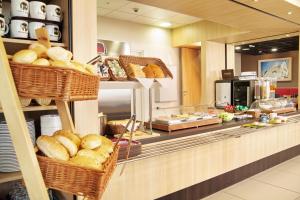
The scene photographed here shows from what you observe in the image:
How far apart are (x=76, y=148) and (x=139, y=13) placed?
412 centimetres

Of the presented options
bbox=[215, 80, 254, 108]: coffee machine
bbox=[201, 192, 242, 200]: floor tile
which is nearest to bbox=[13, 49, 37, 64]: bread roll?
bbox=[201, 192, 242, 200]: floor tile

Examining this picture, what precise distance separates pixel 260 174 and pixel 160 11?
121 inches

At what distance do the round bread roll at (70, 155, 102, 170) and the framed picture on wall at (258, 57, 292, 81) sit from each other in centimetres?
997

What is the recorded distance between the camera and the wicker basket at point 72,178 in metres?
0.82

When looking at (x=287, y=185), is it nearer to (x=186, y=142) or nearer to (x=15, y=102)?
(x=186, y=142)

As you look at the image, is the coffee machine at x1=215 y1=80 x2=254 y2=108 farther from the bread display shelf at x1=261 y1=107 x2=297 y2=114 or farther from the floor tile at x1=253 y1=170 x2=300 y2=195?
the floor tile at x1=253 y1=170 x2=300 y2=195

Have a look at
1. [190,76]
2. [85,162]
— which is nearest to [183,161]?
[85,162]

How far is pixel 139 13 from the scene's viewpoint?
Result: 4.68 metres

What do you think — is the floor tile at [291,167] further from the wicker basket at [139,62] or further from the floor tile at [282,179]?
the wicker basket at [139,62]

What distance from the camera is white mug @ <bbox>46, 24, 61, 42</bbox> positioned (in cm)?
167

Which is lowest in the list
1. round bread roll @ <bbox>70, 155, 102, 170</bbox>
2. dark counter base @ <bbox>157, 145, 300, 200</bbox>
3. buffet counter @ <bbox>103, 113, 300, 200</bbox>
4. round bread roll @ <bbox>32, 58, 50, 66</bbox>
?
dark counter base @ <bbox>157, 145, 300, 200</bbox>

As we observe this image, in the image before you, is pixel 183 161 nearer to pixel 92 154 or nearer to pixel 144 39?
pixel 92 154

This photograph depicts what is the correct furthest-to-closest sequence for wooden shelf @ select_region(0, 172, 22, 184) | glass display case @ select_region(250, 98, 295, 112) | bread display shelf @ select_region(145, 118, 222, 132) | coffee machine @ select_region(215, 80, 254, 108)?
coffee machine @ select_region(215, 80, 254, 108) → glass display case @ select_region(250, 98, 295, 112) → bread display shelf @ select_region(145, 118, 222, 132) → wooden shelf @ select_region(0, 172, 22, 184)

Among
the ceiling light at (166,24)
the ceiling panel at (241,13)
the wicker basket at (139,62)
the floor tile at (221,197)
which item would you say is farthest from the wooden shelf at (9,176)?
the ceiling light at (166,24)
